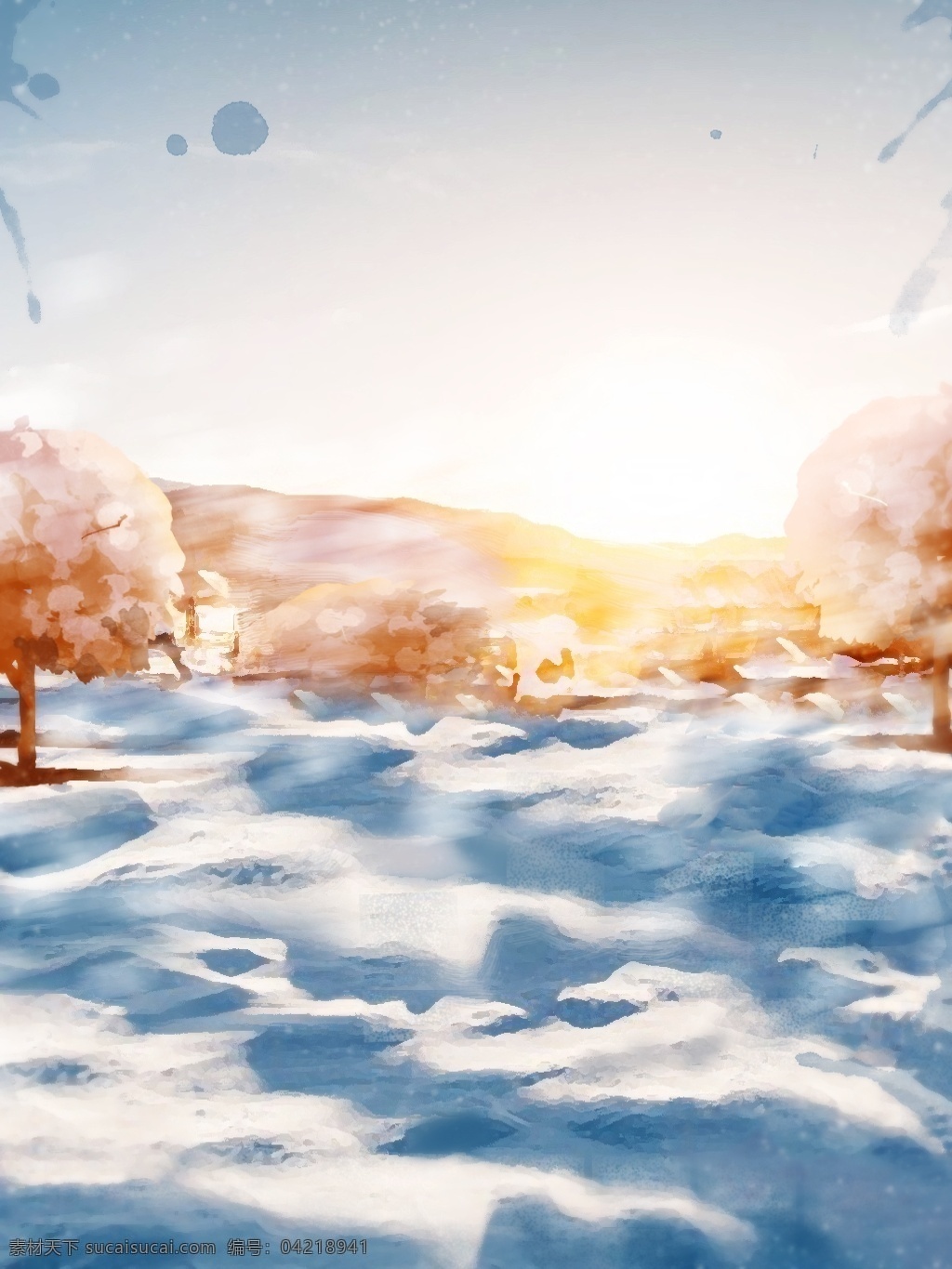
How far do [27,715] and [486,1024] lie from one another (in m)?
12.3

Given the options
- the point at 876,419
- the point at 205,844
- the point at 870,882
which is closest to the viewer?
the point at 870,882

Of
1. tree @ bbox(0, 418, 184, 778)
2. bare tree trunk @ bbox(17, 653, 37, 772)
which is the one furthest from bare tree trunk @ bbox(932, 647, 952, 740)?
bare tree trunk @ bbox(17, 653, 37, 772)

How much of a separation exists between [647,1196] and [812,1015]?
9.56 ft

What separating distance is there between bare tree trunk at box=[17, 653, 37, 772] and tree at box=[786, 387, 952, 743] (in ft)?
47.4

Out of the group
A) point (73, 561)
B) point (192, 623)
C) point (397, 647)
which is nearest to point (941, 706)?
point (73, 561)

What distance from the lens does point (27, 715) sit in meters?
17.8

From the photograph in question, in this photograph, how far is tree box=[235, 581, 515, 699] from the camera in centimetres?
3331

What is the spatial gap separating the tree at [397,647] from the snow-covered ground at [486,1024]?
16196 millimetres

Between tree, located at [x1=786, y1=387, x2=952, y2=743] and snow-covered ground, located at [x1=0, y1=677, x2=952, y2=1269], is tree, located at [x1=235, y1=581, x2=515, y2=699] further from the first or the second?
snow-covered ground, located at [x1=0, y1=677, x2=952, y2=1269]

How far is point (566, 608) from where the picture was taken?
44.4 metres

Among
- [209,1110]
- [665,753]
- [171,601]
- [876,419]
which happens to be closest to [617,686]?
[665,753]

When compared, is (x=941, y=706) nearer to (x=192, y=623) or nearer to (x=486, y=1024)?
(x=486, y=1024)

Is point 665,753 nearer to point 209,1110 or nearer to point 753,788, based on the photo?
point 753,788

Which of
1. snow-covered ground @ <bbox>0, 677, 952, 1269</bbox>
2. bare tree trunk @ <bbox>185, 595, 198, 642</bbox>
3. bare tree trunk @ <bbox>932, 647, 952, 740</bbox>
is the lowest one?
snow-covered ground @ <bbox>0, 677, 952, 1269</bbox>
